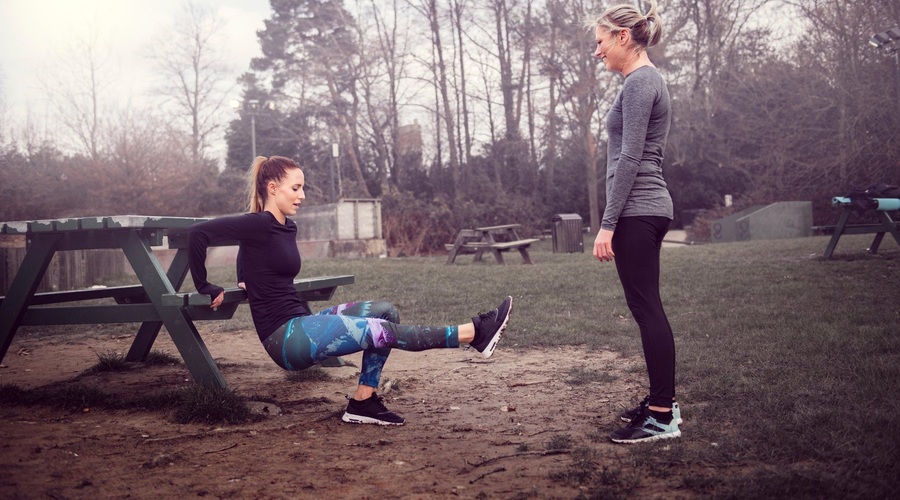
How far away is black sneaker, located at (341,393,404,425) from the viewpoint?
12.0 feet

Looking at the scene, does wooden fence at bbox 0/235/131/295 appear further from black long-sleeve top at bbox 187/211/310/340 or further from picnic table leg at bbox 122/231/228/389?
black long-sleeve top at bbox 187/211/310/340

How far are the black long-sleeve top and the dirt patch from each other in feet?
1.83

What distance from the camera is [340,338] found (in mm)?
3463

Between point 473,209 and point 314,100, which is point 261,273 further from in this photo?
point 314,100

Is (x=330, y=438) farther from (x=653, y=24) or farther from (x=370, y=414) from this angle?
(x=653, y=24)

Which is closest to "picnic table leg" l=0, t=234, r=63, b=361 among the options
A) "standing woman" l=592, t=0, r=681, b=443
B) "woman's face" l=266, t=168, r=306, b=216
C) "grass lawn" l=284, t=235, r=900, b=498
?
"woman's face" l=266, t=168, r=306, b=216

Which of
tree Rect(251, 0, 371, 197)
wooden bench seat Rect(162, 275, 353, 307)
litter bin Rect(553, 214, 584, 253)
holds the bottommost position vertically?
wooden bench seat Rect(162, 275, 353, 307)

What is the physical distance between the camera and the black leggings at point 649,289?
3268 millimetres

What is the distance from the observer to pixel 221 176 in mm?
29672

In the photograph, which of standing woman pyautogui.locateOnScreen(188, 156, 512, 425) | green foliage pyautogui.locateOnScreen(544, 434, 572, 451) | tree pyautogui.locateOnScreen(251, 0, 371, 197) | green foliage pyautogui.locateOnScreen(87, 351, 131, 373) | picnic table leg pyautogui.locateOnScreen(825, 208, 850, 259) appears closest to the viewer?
green foliage pyautogui.locateOnScreen(544, 434, 572, 451)

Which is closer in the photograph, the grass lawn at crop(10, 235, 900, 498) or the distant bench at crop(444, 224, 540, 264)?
the grass lawn at crop(10, 235, 900, 498)

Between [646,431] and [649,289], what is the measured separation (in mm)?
619

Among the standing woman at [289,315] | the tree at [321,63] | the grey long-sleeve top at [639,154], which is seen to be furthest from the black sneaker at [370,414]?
the tree at [321,63]

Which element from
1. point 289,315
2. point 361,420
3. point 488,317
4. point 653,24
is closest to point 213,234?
point 289,315
